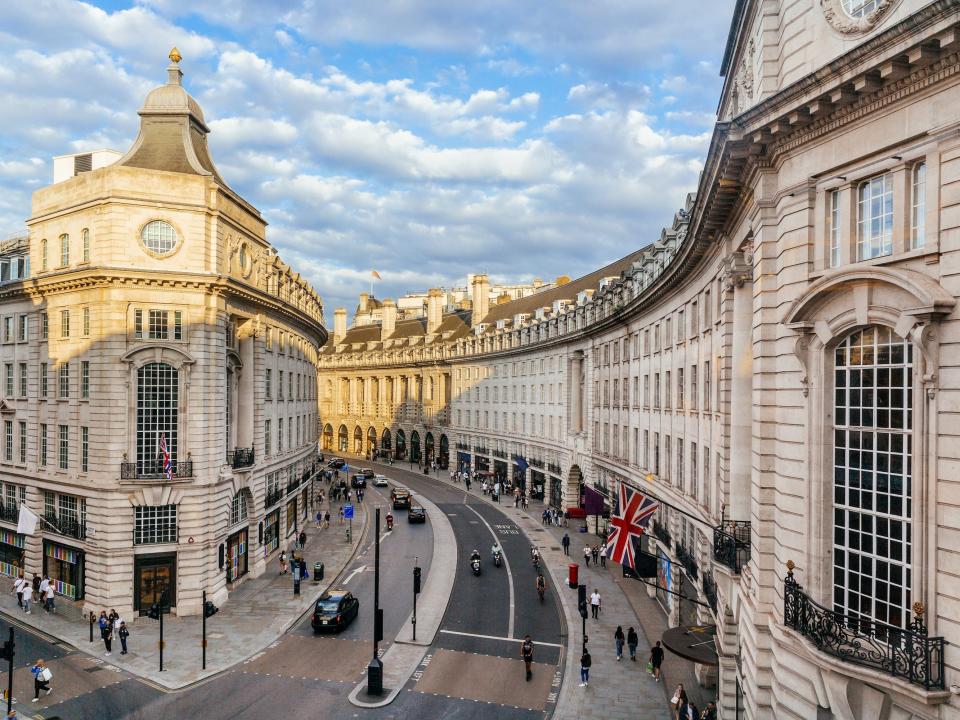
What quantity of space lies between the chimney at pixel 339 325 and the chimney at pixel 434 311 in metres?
28.6

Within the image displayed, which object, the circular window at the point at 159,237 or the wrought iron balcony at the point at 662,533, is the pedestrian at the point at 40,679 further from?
the wrought iron balcony at the point at 662,533

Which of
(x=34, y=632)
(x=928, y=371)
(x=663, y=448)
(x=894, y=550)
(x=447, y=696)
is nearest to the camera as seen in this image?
(x=928, y=371)

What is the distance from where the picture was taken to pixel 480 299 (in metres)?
97.9

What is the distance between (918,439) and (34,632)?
3416cm

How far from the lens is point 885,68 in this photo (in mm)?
12008

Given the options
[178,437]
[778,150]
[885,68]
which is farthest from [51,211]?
[885,68]

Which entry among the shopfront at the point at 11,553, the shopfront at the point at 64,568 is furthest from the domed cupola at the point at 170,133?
the shopfront at the point at 11,553

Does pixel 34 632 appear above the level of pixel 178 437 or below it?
below

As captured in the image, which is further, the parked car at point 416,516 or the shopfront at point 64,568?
the parked car at point 416,516

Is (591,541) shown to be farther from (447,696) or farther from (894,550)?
(894,550)

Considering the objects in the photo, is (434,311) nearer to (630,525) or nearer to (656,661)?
(656,661)

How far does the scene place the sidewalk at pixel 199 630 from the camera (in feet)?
90.8

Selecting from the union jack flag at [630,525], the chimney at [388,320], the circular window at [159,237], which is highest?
the chimney at [388,320]

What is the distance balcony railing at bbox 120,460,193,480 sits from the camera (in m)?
33.4
